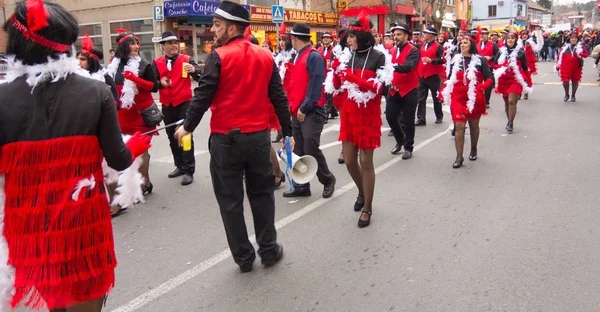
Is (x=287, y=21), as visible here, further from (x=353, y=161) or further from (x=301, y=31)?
(x=353, y=161)

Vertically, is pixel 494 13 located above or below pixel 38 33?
above

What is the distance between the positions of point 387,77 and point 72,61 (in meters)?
3.48

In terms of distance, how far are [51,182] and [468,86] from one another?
20.6 ft

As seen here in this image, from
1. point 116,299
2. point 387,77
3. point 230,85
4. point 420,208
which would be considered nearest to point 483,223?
point 420,208

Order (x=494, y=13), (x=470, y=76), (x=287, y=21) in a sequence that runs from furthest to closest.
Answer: (x=494, y=13) → (x=287, y=21) → (x=470, y=76)

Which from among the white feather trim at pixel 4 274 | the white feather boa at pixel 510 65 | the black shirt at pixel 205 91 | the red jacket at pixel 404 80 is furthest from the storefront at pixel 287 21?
the white feather trim at pixel 4 274

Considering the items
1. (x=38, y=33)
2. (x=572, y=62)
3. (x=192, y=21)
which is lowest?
(x=572, y=62)

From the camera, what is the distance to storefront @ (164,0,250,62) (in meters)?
23.3

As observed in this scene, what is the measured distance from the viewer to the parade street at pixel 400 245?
3.61 metres

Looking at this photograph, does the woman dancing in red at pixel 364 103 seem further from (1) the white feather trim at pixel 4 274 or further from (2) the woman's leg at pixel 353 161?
(1) the white feather trim at pixel 4 274

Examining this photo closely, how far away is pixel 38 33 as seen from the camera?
2.18m

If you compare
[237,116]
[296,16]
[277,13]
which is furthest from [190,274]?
[296,16]

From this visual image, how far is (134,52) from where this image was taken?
6.23m

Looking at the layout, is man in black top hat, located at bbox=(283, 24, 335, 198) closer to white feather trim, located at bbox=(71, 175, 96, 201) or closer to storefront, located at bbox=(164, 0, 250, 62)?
white feather trim, located at bbox=(71, 175, 96, 201)
